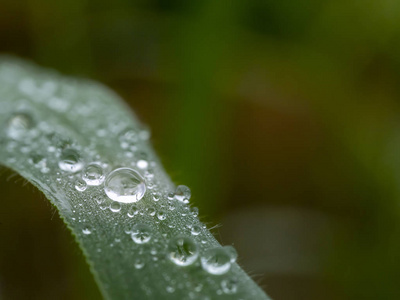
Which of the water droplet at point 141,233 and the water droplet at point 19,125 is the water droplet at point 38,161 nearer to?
the water droplet at point 19,125

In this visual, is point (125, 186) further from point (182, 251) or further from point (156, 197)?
point (182, 251)

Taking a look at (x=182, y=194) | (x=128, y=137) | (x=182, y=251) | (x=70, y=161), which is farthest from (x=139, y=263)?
(x=128, y=137)

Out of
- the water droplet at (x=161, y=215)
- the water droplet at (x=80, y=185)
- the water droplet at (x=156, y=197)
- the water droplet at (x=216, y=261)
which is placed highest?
the water droplet at (x=216, y=261)

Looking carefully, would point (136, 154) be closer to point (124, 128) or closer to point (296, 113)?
point (124, 128)

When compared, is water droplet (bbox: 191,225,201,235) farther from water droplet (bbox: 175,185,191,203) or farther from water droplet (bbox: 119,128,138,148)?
water droplet (bbox: 119,128,138,148)

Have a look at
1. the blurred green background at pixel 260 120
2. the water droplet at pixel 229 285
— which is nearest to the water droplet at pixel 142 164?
the water droplet at pixel 229 285

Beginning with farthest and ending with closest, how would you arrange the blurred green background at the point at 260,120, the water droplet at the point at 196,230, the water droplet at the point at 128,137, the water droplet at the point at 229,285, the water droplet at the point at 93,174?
the blurred green background at the point at 260,120 < the water droplet at the point at 128,137 < the water droplet at the point at 93,174 < the water droplet at the point at 196,230 < the water droplet at the point at 229,285

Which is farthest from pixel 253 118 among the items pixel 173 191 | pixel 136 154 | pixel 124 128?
pixel 173 191
